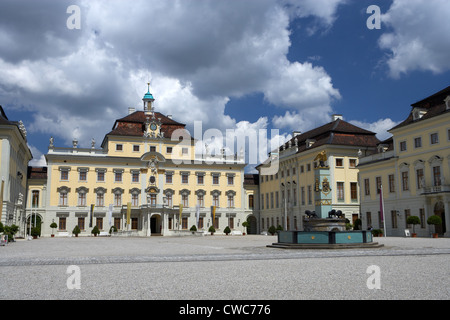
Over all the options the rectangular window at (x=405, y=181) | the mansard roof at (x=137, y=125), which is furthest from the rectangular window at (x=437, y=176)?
the mansard roof at (x=137, y=125)

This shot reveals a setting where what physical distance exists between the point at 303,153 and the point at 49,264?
43595 millimetres

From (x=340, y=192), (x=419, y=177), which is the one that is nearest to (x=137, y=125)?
(x=340, y=192)

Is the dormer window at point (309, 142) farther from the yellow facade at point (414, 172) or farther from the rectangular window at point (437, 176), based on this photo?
the rectangular window at point (437, 176)

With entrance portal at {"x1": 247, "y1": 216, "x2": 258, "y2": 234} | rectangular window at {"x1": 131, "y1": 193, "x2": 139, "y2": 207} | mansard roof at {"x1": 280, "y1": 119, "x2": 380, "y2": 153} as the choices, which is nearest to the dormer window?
mansard roof at {"x1": 280, "y1": 119, "x2": 380, "y2": 153}

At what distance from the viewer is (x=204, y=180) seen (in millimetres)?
65250

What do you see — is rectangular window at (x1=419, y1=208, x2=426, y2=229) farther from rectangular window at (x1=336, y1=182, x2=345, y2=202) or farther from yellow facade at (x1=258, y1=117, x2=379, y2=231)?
rectangular window at (x1=336, y1=182, x2=345, y2=202)

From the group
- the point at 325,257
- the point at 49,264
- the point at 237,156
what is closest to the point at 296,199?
the point at 237,156

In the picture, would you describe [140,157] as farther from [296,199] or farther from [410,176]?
[410,176]

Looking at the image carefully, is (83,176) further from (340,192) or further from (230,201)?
(340,192)

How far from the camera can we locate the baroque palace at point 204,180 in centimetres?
4159

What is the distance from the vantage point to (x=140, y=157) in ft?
204

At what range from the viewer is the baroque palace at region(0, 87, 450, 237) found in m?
41.6

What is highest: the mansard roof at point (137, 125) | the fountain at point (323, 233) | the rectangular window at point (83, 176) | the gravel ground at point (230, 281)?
the mansard roof at point (137, 125)
